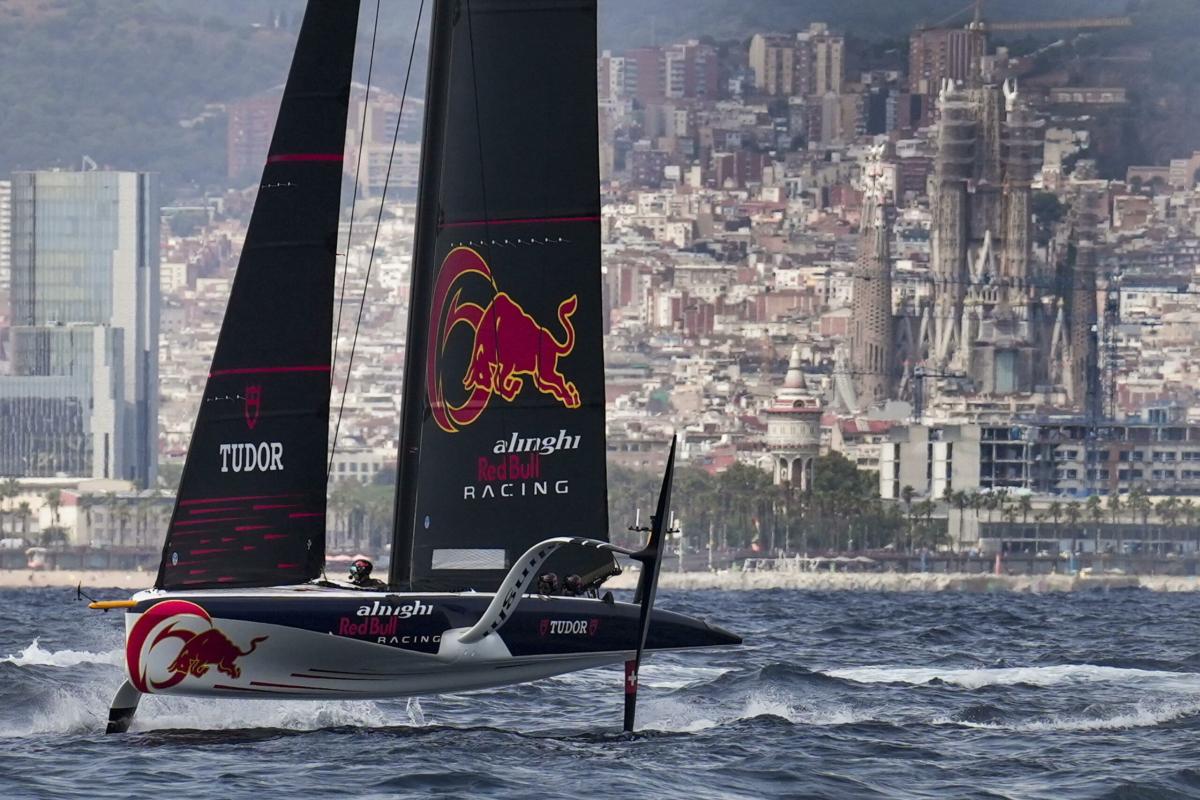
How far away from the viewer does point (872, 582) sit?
9969 centimetres

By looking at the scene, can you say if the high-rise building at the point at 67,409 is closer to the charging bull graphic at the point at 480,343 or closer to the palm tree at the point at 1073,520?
the palm tree at the point at 1073,520

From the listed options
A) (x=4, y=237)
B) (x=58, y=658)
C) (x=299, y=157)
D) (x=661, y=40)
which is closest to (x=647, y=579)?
(x=299, y=157)

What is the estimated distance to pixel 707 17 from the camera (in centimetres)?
17838

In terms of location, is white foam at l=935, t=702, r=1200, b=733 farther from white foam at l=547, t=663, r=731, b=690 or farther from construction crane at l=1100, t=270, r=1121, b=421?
construction crane at l=1100, t=270, r=1121, b=421

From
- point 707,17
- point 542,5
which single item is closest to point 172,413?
point 707,17

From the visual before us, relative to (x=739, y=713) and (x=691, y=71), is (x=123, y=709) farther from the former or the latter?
(x=691, y=71)

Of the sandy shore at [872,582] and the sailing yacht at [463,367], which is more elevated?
the sailing yacht at [463,367]

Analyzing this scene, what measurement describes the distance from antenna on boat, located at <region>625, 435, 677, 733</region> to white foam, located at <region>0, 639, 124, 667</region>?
7.43 m

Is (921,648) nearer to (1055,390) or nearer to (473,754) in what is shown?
(473,754)

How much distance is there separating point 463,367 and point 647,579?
6.06 ft

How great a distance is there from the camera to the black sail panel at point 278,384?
1577 cm

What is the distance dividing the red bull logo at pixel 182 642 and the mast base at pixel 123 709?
0.74 meters

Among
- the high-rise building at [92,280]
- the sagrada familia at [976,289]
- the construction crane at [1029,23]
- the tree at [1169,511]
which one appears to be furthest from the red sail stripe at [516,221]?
the construction crane at [1029,23]

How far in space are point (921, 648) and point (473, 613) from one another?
12.9 metres
